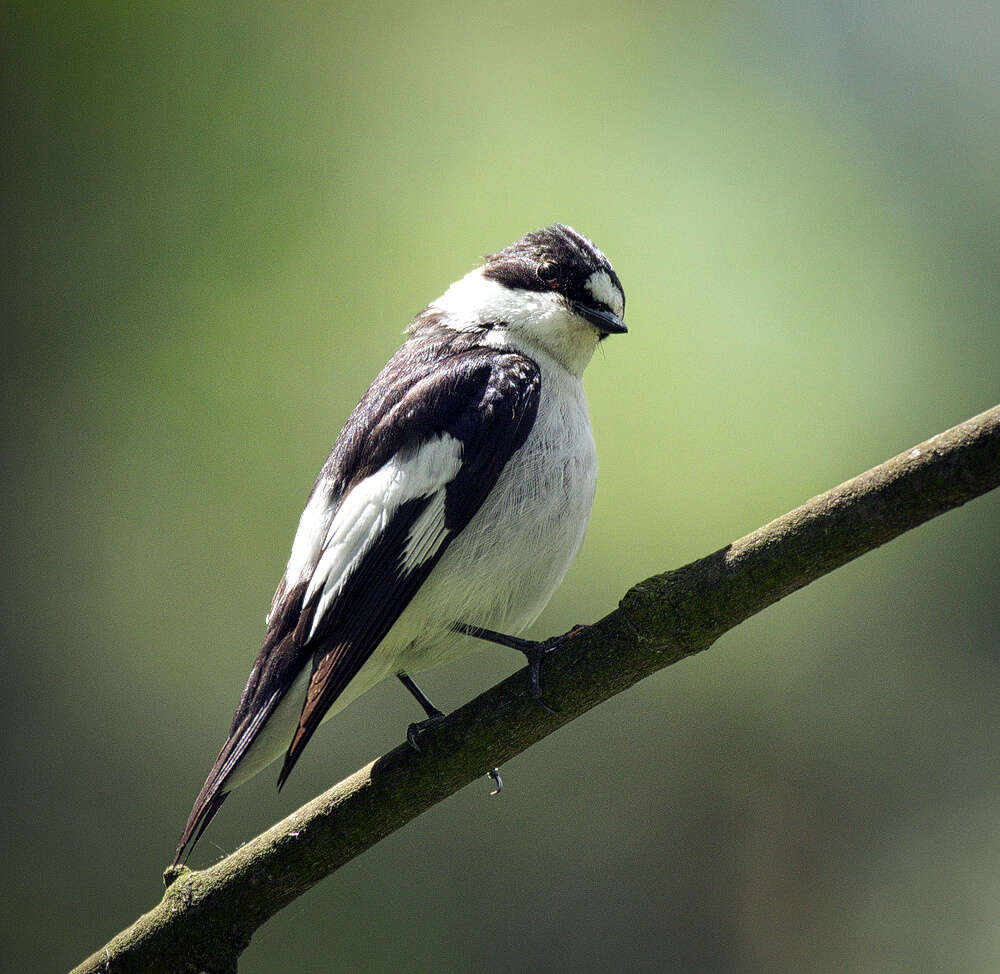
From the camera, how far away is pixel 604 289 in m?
2.51

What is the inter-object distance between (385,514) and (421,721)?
518mm

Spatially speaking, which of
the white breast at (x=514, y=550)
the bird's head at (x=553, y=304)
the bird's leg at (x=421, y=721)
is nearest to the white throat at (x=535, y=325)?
the bird's head at (x=553, y=304)

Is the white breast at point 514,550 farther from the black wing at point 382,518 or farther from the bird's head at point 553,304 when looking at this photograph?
the bird's head at point 553,304

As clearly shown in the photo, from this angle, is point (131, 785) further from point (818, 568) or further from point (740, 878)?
point (818, 568)

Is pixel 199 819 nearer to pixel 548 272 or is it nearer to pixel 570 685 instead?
pixel 570 685

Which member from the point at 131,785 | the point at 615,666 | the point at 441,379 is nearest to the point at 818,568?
the point at 615,666

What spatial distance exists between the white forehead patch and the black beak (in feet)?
0.09

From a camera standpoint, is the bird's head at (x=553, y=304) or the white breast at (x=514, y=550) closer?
the white breast at (x=514, y=550)

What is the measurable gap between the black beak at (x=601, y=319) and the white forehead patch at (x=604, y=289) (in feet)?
0.09

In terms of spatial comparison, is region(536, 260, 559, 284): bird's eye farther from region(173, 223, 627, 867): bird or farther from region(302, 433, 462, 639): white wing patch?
region(302, 433, 462, 639): white wing patch

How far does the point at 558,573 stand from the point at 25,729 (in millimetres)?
3522

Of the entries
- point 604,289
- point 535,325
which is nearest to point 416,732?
point 535,325

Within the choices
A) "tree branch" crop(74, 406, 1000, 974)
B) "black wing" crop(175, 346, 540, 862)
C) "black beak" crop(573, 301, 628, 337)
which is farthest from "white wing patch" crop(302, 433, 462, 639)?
"black beak" crop(573, 301, 628, 337)

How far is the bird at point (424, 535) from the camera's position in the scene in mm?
2053
